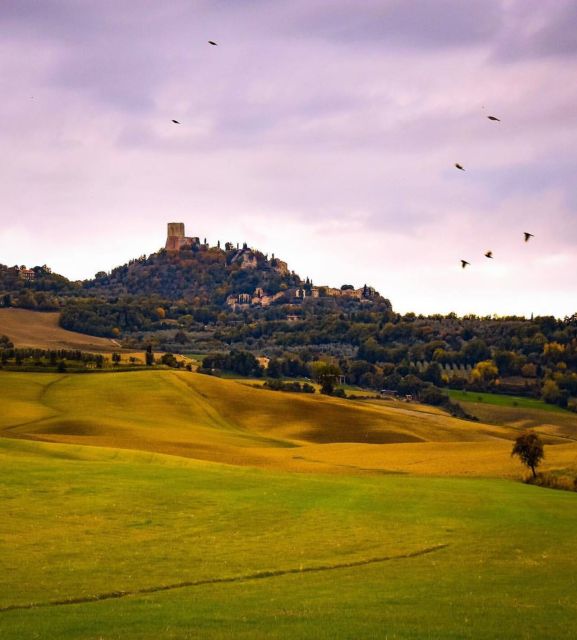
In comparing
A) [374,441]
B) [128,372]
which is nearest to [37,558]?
[374,441]

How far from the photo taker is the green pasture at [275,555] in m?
24.1

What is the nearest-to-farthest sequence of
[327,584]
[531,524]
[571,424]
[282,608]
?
[282,608], [327,584], [531,524], [571,424]

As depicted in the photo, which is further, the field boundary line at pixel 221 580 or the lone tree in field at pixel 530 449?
the lone tree in field at pixel 530 449

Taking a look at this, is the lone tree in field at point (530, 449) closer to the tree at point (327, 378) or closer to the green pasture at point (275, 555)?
the green pasture at point (275, 555)

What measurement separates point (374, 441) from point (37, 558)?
84471mm

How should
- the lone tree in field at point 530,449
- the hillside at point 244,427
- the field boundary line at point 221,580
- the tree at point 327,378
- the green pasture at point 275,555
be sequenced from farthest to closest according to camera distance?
1. the tree at point 327,378
2. the hillside at point 244,427
3. the lone tree in field at point 530,449
4. the field boundary line at point 221,580
5. the green pasture at point 275,555

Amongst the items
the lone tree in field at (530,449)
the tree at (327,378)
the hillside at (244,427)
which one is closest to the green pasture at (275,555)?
the lone tree in field at (530,449)

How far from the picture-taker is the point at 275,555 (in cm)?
3422

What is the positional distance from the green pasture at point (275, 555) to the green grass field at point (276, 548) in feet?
0.31

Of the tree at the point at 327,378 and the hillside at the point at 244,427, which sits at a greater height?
the tree at the point at 327,378

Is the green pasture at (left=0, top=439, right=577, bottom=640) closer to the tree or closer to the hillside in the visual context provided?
the hillside

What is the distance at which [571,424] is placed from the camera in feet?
546

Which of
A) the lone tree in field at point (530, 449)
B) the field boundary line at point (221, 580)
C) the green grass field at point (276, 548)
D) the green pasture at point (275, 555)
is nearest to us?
the green pasture at point (275, 555)

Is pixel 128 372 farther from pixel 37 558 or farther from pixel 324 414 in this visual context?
pixel 37 558
